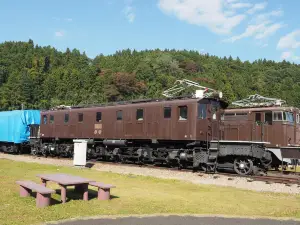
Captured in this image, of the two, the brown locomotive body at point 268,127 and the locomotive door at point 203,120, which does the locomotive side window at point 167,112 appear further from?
the brown locomotive body at point 268,127

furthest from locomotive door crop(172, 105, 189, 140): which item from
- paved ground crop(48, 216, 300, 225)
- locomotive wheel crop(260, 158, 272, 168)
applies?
paved ground crop(48, 216, 300, 225)

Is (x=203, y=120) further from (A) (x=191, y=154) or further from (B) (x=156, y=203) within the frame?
(B) (x=156, y=203)

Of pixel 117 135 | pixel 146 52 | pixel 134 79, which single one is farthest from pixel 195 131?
pixel 146 52

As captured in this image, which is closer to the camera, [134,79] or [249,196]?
[249,196]

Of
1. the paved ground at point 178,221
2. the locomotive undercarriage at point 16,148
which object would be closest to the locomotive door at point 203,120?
the paved ground at point 178,221

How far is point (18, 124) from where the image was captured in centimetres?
3092

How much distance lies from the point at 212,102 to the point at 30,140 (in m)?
18.8

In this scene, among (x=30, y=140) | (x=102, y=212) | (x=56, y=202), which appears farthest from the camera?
(x=30, y=140)

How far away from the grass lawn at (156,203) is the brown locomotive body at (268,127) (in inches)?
316

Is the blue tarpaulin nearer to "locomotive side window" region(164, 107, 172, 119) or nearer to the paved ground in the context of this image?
"locomotive side window" region(164, 107, 172, 119)

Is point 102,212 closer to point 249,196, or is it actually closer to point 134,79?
point 249,196

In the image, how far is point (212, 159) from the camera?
707 inches

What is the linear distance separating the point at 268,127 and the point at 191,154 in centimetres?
537

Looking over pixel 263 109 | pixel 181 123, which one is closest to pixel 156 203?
pixel 181 123
